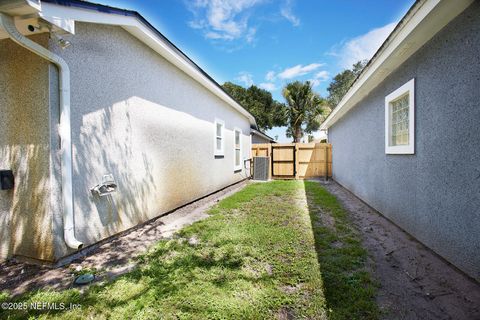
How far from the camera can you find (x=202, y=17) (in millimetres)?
8172

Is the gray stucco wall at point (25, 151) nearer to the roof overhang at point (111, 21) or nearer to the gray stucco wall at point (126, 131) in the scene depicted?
the gray stucco wall at point (126, 131)

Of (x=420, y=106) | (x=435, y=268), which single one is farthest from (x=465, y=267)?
(x=420, y=106)

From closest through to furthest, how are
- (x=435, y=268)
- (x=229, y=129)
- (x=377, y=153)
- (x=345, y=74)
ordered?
(x=435, y=268), (x=377, y=153), (x=229, y=129), (x=345, y=74)

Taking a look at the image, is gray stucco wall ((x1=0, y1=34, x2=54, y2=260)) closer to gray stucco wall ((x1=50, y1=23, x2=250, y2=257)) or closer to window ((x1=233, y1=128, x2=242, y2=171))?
gray stucco wall ((x1=50, y1=23, x2=250, y2=257))

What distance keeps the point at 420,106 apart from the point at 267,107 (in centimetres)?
3030

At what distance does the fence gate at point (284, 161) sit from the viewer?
43.3ft

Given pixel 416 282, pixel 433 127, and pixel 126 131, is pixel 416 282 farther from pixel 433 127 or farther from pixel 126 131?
pixel 126 131

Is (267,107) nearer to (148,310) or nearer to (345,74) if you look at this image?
(345,74)

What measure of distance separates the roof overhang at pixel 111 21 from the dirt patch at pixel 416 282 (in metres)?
4.69

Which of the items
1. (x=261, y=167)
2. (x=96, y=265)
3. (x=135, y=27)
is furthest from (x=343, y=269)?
(x=261, y=167)

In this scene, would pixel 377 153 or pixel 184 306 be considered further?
pixel 377 153

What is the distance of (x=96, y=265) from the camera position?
2.96 metres

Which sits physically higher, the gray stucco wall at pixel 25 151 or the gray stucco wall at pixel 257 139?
the gray stucco wall at pixel 257 139

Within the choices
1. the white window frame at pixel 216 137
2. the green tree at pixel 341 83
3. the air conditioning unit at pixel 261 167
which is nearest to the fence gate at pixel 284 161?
the air conditioning unit at pixel 261 167
